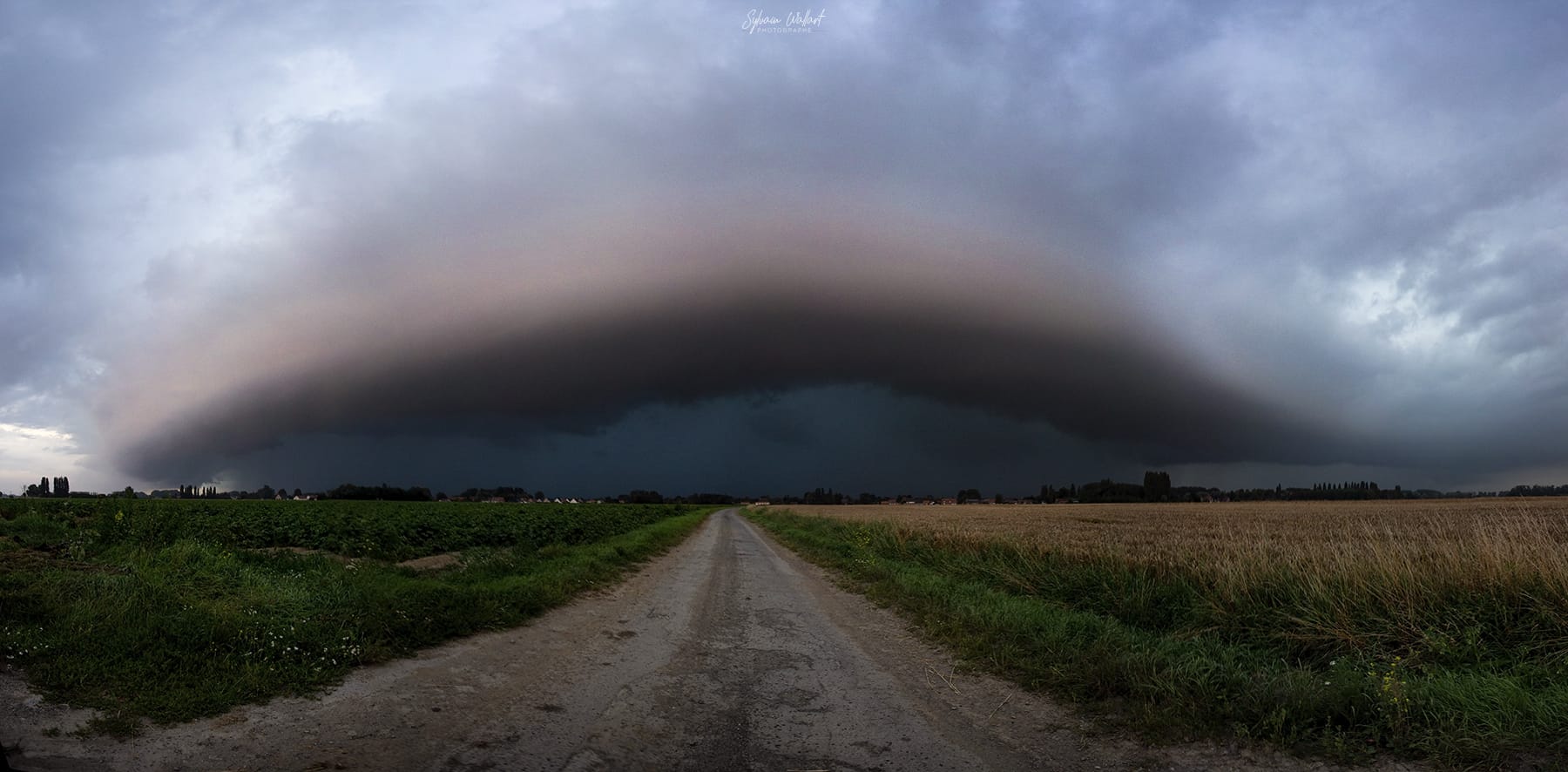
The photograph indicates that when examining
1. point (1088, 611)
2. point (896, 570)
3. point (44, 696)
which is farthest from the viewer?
point (896, 570)

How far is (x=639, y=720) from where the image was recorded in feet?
20.8

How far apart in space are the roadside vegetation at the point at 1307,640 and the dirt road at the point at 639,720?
0.59 metres

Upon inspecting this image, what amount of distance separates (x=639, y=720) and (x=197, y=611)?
521 cm

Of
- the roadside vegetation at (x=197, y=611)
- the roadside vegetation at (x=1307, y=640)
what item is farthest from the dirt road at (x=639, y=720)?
the roadside vegetation at (x=1307, y=640)

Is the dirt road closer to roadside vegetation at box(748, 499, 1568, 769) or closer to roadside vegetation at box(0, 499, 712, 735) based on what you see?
roadside vegetation at box(0, 499, 712, 735)

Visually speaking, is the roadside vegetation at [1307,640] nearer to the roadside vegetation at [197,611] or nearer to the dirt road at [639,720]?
the dirt road at [639,720]

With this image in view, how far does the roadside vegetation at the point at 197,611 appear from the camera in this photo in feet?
20.2

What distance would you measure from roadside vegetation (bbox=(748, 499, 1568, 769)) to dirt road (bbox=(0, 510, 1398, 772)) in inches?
23.4

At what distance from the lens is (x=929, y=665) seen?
8820 mm

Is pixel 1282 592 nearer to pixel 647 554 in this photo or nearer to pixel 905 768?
pixel 905 768

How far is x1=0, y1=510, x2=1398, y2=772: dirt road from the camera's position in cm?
527

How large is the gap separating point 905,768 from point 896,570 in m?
12.5

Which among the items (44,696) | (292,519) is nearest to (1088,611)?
(44,696)

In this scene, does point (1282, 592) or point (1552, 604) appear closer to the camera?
point (1552, 604)
